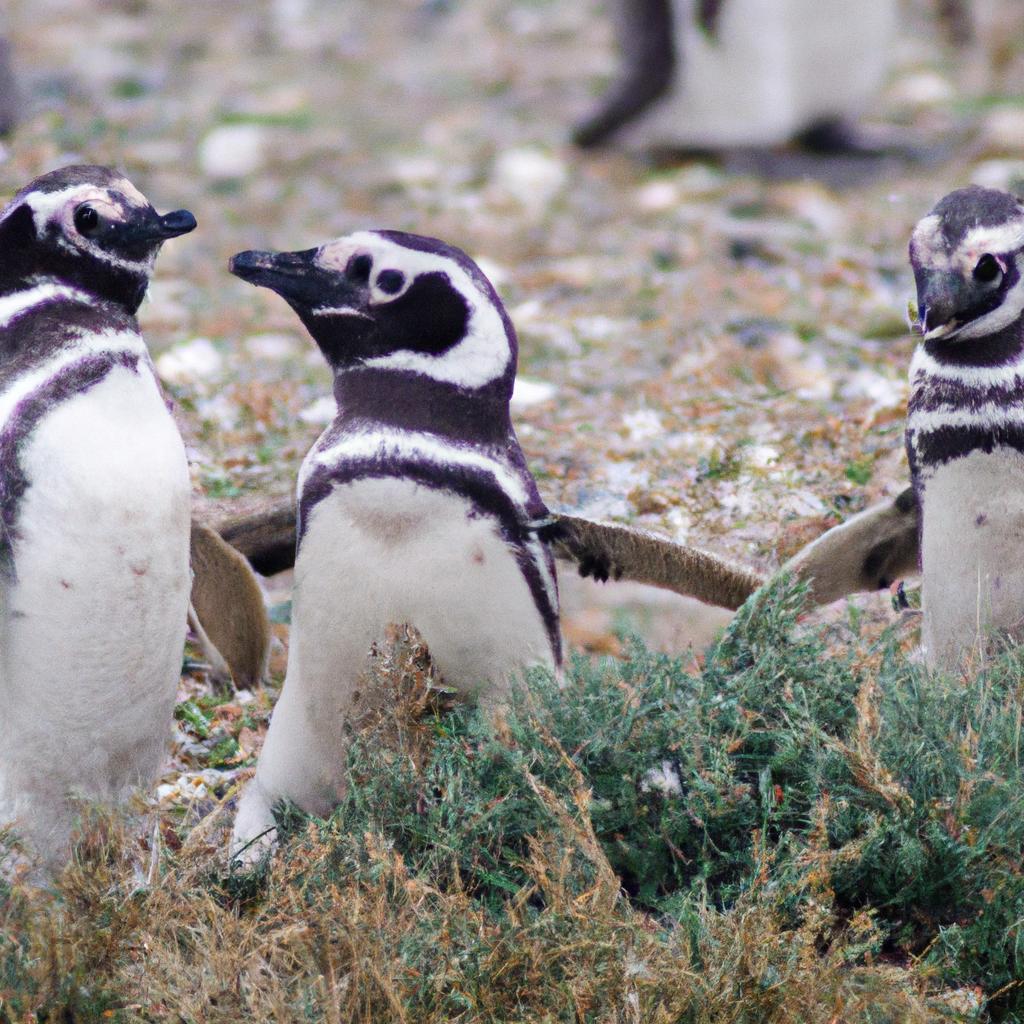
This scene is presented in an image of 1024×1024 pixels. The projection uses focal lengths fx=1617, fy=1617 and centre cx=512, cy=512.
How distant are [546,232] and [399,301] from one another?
122 inches

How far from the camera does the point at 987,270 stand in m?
1.86

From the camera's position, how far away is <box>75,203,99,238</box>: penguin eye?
5.82ft

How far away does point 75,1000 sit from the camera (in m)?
1.59

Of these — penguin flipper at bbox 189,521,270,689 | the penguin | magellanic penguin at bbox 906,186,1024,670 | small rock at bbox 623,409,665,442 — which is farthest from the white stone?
the penguin

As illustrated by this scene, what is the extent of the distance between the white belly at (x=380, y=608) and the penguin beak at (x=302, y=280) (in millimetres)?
217

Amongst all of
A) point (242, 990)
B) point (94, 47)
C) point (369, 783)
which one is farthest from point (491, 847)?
point (94, 47)

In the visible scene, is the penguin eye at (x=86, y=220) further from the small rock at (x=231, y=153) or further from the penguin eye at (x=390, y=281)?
the small rock at (x=231, y=153)

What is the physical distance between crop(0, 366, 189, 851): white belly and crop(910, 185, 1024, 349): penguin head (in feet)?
2.89

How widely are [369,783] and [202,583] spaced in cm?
48

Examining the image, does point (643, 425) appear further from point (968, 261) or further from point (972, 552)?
point (968, 261)

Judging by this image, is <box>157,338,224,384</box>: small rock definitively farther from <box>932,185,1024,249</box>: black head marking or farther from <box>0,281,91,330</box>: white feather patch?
<box>932,185,1024,249</box>: black head marking

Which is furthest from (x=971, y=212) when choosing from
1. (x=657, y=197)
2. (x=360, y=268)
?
(x=657, y=197)

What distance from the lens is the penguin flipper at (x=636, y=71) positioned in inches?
221

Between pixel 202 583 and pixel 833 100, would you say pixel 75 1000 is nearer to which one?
pixel 202 583
